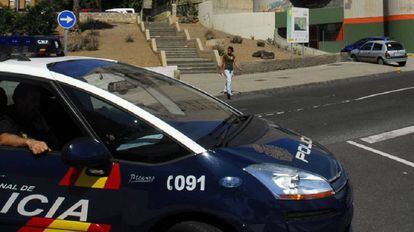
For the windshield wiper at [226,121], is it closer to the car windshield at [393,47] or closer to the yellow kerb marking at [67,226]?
the yellow kerb marking at [67,226]

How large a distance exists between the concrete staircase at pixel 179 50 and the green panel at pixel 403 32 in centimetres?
2025

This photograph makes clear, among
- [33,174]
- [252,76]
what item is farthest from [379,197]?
[252,76]

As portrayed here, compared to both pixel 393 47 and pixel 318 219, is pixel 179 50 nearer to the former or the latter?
pixel 393 47

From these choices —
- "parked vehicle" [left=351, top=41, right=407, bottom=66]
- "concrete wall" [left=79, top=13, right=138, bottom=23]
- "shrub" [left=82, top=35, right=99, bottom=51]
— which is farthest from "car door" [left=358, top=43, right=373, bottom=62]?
"concrete wall" [left=79, top=13, right=138, bottom=23]

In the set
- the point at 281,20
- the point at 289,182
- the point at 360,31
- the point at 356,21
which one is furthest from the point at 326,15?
Result: the point at 289,182

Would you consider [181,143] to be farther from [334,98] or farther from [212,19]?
[212,19]

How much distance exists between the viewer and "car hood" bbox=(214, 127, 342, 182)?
332 centimetres

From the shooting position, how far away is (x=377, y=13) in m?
47.3

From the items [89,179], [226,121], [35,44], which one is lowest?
[89,179]

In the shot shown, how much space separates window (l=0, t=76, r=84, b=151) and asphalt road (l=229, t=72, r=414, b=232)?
9.32ft

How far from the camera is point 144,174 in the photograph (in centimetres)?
326

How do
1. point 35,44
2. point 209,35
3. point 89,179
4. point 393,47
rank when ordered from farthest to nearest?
point 209,35 < point 393,47 < point 35,44 < point 89,179

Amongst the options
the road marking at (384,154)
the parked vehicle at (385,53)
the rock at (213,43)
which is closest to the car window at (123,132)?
the road marking at (384,154)

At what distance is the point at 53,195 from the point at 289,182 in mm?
1453
